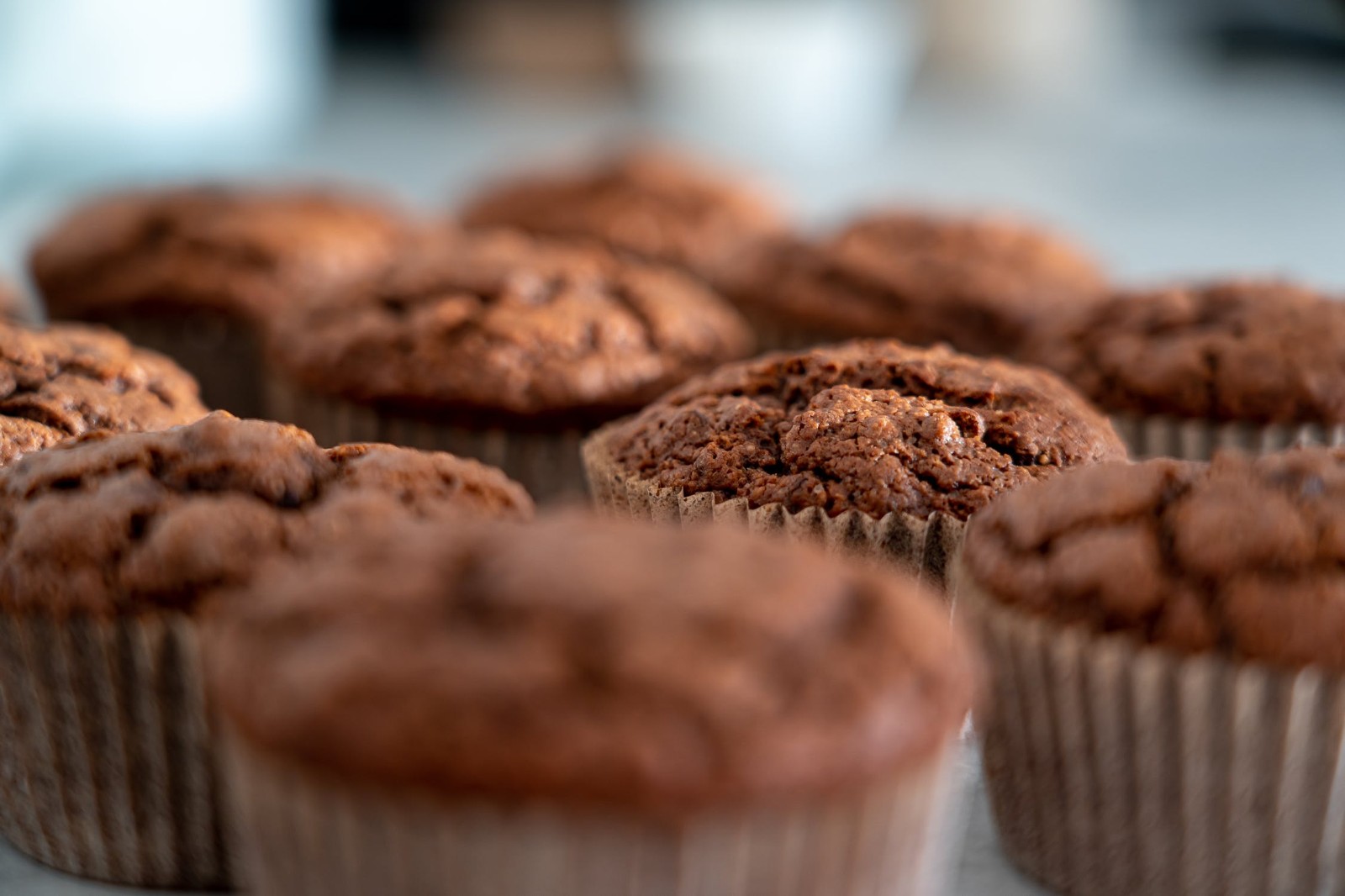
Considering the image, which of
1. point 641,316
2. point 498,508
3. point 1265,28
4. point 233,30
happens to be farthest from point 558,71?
point 498,508

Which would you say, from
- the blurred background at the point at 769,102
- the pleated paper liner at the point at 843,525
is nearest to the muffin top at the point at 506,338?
the pleated paper liner at the point at 843,525

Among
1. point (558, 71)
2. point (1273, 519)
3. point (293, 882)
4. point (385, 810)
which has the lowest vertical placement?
point (558, 71)

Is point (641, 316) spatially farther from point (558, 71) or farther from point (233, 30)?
point (558, 71)

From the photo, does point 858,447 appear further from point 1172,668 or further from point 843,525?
point 1172,668

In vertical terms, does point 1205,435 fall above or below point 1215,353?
below

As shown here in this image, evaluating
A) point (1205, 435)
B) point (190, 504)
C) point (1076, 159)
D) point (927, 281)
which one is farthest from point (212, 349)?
point (1076, 159)

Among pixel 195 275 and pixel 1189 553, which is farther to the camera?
pixel 195 275

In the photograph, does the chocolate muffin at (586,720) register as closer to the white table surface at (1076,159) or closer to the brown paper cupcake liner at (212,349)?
the brown paper cupcake liner at (212,349)
